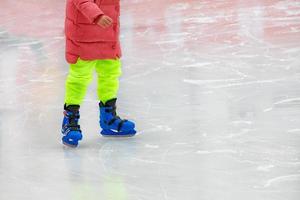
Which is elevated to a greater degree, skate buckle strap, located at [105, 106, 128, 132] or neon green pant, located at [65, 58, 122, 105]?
neon green pant, located at [65, 58, 122, 105]

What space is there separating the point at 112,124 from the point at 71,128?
0.21m

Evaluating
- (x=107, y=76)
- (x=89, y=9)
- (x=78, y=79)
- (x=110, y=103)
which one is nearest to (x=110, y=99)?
(x=110, y=103)

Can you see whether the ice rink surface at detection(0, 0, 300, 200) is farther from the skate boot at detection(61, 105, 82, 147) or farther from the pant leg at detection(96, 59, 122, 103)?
the pant leg at detection(96, 59, 122, 103)

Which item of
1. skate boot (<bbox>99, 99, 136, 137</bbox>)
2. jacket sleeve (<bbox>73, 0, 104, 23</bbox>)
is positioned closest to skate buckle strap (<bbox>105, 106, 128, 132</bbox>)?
skate boot (<bbox>99, 99, 136, 137</bbox>)

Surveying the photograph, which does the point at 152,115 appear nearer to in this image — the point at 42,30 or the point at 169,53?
the point at 169,53

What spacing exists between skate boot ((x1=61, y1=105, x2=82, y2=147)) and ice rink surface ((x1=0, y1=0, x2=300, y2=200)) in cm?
4

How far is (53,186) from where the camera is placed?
119 inches

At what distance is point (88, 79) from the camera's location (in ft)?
11.7

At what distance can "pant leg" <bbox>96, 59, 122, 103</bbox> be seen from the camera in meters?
3.59

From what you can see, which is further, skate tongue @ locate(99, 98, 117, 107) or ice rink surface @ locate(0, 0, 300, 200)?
skate tongue @ locate(99, 98, 117, 107)

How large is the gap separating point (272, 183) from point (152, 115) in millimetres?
1168

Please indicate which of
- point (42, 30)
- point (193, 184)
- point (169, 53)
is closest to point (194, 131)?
point (193, 184)

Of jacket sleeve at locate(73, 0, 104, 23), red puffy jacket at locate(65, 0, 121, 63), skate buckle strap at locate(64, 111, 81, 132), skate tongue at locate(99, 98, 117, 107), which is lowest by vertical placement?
skate buckle strap at locate(64, 111, 81, 132)

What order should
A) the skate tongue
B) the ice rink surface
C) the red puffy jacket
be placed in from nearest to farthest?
the ice rink surface → the red puffy jacket → the skate tongue
